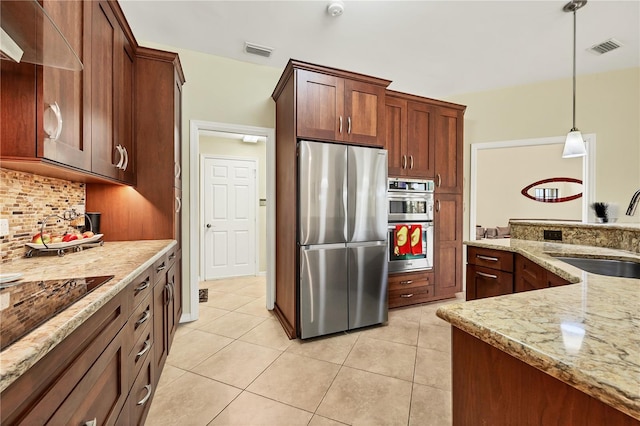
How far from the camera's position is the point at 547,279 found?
1.40 metres

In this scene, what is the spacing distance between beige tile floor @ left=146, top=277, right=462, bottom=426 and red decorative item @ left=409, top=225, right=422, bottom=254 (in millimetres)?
728

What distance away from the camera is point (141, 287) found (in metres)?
1.28

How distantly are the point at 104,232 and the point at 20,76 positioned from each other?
1.37m

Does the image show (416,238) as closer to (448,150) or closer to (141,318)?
(448,150)

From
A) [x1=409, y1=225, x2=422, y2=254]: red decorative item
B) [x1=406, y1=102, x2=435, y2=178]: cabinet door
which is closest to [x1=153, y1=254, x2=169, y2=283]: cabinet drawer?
[x1=409, y1=225, x2=422, y2=254]: red decorative item

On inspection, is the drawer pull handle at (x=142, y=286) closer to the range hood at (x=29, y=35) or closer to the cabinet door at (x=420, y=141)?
the range hood at (x=29, y=35)

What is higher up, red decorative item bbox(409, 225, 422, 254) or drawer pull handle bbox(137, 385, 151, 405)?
red decorative item bbox(409, 225, 422, 254)

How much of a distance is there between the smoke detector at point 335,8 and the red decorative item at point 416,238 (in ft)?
7.11

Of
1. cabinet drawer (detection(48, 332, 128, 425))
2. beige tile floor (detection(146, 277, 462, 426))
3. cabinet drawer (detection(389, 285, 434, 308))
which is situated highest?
cabinet drawer (detection(48, 332, 128, 425))

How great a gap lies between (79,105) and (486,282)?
9.16 ft

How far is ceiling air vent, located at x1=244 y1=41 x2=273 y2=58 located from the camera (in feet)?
8.52

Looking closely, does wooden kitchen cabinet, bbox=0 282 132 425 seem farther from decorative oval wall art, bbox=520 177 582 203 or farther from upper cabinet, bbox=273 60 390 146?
decorative oval wall art, bbox=520 177 582 203

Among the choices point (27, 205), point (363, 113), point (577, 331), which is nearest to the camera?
point (577, 331)

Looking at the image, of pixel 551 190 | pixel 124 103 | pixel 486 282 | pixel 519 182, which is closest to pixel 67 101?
pixel 124 103
